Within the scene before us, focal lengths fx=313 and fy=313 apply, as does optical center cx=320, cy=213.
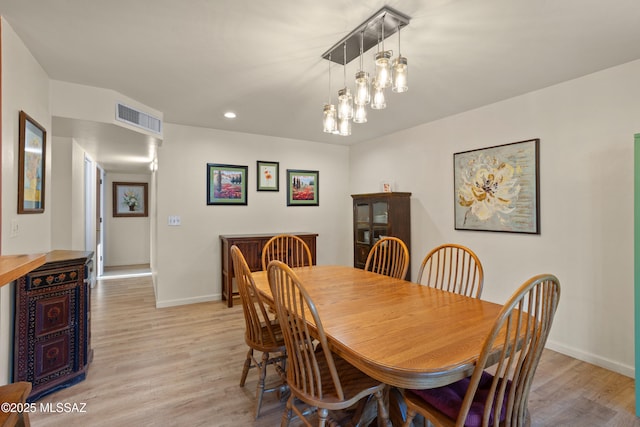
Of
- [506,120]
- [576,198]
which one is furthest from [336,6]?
[576,198]

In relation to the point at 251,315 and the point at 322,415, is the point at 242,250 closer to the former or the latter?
the point at 251,315

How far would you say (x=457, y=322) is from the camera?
1.44m

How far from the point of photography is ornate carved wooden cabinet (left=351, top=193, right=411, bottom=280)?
3939 millimetres

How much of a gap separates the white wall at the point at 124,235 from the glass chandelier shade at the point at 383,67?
648cm

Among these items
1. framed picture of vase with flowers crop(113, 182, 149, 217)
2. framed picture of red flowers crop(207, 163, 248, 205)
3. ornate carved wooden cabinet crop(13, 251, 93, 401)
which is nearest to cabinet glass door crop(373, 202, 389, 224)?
framed picture of red flowers crop(207, 163, 248, 205)

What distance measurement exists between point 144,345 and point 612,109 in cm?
439

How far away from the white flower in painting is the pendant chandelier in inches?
69.8

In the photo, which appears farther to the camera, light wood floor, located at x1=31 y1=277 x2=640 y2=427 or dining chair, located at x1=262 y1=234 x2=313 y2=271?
dining chair, located at x1=262 y1=234 x2=313 y2=271

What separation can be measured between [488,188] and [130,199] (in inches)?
266

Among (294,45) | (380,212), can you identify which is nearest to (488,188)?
(380,212)

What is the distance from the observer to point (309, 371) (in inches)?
52.7

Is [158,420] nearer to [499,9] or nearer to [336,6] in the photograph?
[336,6]

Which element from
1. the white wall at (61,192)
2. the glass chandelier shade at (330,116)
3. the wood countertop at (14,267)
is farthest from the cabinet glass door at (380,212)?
the white wall at (61,192)

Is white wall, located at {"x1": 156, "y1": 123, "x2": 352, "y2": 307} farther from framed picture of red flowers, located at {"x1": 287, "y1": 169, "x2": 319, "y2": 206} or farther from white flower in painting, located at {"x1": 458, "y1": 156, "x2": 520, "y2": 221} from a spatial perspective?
white flower in painting, located at {"x1": 458, "y1": 156, "x2": 520, "y2": 221}
